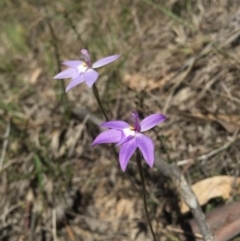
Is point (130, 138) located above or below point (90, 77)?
below

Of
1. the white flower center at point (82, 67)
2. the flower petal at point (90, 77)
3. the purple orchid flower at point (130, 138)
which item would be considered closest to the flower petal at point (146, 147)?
the purple orchid flower at point (130, 138)

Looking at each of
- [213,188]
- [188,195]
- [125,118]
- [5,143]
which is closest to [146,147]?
[188,195]

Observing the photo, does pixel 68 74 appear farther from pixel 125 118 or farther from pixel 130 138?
pixel 125 118

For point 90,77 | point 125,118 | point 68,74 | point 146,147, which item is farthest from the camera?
point 125,118

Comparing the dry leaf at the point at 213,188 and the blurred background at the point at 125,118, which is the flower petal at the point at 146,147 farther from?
the dry leaf at the point at 213,188

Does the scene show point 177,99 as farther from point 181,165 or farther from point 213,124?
point 181,165

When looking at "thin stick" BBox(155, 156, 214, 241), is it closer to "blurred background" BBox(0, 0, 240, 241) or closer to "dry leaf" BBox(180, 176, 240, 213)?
"blurred background" BBox(0, 0, 240, 241)

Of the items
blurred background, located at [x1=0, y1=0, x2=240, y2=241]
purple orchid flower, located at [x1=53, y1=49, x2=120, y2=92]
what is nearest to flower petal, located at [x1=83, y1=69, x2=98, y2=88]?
purple orchid flower, located at [x1=53, y1=49, x2=120, y2=92]
